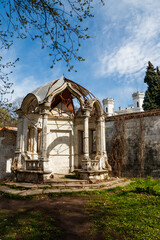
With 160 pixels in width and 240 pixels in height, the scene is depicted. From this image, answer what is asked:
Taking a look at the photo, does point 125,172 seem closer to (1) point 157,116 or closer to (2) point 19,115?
(1) point 157,116

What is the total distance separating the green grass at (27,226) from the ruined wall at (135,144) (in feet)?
29.5

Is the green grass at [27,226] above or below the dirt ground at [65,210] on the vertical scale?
above

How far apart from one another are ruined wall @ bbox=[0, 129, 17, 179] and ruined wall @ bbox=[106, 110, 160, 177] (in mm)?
6900

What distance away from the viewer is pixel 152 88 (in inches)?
955

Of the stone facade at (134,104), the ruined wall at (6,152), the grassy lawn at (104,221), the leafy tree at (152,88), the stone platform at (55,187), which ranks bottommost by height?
the stone platform at (55,187)

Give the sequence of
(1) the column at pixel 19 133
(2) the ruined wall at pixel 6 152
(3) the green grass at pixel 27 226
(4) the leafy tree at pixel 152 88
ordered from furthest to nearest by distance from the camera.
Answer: (4) the leafy tree at pixel 152 88 < (2) the ruined wall at pixel 6 152 < (1) the column at pixel 19 133 < (3) the green grass at pixel 27 226

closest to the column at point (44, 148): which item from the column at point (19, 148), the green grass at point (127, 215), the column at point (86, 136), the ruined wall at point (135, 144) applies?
the column at point (19, 148)

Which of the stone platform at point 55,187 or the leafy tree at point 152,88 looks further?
the leafy tree at point 152,88

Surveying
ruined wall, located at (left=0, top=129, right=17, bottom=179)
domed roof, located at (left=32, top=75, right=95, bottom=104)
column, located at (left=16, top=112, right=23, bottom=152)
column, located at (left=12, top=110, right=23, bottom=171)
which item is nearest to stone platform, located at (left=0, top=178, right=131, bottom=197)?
column, located at (left=12, top=110, right=23, bottom=171)

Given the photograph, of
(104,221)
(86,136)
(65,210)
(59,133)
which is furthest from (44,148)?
(104,221)

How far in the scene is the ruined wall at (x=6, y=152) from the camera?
10688mm

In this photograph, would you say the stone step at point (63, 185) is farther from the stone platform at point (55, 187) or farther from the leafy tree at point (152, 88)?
the leafy tree at point (152, 88)

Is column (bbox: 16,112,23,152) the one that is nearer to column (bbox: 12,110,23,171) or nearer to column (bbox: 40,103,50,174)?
column (bbox: 12,110,23,171)

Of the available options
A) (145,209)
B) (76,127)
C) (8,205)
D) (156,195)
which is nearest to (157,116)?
(76,127)
